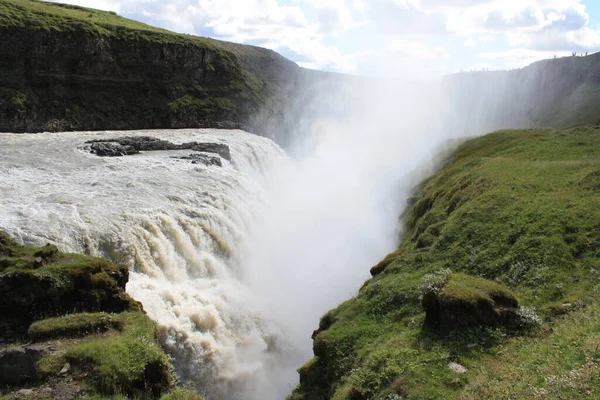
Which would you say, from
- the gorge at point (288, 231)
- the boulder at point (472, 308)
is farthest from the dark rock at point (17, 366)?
the boulder at point (472, 308)

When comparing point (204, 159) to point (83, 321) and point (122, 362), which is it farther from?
point (122, 362)

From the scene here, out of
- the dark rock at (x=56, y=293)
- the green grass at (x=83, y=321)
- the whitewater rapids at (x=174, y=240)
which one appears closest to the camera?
the green grass at (x=83, y=321)

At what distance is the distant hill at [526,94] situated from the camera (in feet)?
427

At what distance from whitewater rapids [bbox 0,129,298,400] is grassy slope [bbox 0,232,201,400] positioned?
3678 millimetres

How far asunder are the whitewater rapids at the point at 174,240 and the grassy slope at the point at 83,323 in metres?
3.68

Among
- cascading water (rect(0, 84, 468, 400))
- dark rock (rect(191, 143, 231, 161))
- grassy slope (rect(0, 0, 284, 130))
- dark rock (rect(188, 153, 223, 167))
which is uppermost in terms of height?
grassy slope (rect(0, 0, 284, 130))

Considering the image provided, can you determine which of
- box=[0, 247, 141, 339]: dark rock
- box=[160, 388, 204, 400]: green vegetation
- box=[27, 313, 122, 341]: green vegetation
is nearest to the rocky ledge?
box=[0, 247, 141, 339]: dark rock

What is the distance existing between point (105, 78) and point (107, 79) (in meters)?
0.33

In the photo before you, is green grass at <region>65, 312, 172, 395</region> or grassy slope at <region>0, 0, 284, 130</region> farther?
grassy slope at <region>0, 0, 284, 130</region>

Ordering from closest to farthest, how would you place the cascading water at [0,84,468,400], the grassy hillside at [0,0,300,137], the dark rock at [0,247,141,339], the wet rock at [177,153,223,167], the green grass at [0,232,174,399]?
the green grass at [0,232,174,399], the dark rock at [0,247,141,339], the cascading water at [0,84,468,400], the wet rock at [177,153,223,167], the grassy hillside at [0,0,300,137]

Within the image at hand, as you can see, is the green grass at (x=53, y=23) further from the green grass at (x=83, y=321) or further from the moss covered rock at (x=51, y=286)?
the moss covered rock at (x=51, y=286)

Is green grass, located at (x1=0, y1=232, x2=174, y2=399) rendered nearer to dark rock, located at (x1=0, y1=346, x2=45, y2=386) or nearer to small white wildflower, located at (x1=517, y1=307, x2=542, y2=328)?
dark rock, located at (x1=0, y1=346, x2=45, y2=386)

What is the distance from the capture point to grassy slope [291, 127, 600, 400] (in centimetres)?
1146

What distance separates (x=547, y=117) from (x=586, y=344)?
135 meters
